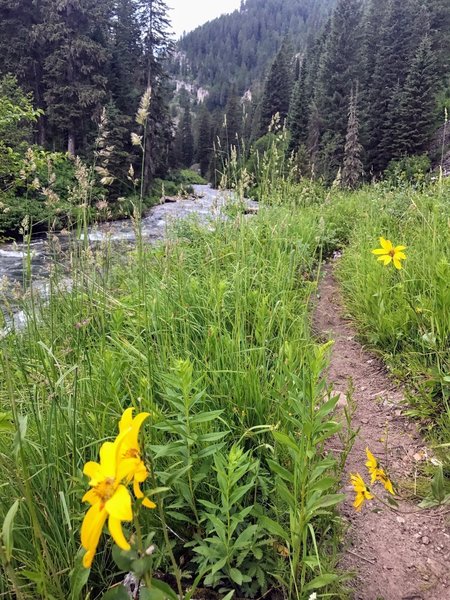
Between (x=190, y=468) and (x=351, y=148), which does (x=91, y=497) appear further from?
(x=351, y=148)

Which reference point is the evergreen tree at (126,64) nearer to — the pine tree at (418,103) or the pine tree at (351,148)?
the pine tree at (351,148)

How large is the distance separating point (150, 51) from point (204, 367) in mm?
27753

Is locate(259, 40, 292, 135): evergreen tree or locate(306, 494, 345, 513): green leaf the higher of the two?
locate(259, 40, 292, 135): evergreen tree

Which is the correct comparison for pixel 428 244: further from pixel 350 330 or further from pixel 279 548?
pixel 279 548

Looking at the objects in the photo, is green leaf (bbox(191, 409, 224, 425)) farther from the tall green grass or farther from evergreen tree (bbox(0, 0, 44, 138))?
evergreen tree (bbox(0, 0, 44, 138))

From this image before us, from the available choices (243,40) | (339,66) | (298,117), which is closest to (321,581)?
(298,117)

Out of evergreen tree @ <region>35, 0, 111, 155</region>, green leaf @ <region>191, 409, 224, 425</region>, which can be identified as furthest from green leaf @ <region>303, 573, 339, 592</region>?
evergreen tree @ <region>35, 0, 111, 155</region>

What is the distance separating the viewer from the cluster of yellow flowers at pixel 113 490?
0.49 m

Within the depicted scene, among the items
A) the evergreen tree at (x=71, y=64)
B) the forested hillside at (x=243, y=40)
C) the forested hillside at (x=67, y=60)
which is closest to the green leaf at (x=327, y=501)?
the forested hillside at (x=67, y=60)

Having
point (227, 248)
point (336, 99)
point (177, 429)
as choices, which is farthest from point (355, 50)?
point (177, 429)

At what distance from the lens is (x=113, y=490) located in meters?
0.53

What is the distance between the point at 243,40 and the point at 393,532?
150 m

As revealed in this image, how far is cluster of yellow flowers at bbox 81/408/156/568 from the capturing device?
1.60 ft

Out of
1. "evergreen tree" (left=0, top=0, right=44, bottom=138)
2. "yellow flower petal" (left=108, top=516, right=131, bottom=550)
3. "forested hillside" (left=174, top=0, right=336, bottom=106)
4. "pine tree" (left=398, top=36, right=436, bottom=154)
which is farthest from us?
"forested hillside" (left=174, top=0, right=336, bottom=106)
